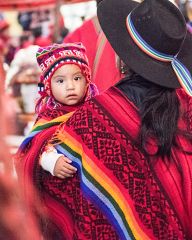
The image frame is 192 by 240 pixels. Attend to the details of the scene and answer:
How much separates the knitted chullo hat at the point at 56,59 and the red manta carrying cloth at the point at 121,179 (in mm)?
539

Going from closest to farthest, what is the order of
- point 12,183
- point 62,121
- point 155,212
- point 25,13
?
point 12,183
point 155,212
point 62,121
point 25,13

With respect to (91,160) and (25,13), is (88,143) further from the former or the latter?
(25,13)

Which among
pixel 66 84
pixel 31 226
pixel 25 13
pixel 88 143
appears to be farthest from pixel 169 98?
pixel 25 13

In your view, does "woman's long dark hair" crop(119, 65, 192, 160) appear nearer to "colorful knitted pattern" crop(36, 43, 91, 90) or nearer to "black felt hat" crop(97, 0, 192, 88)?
"black felt hat" crop(97, 0, 192, 88)

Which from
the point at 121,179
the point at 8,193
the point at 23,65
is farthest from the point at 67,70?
the point at 23,65

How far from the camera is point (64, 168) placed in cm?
285

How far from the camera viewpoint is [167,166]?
2.77m

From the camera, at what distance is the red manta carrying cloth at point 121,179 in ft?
8.98

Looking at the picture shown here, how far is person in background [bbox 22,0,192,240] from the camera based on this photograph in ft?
9.00

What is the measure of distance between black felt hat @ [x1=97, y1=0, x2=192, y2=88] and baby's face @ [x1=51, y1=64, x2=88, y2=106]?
0.43 m

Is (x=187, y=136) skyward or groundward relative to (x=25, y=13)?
groundward

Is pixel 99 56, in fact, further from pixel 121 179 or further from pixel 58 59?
pixel 121 179

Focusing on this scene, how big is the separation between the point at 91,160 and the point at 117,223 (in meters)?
0.28

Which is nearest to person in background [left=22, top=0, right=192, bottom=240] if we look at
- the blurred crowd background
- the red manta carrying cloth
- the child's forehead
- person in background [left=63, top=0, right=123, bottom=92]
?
the red manta carrying cloth
